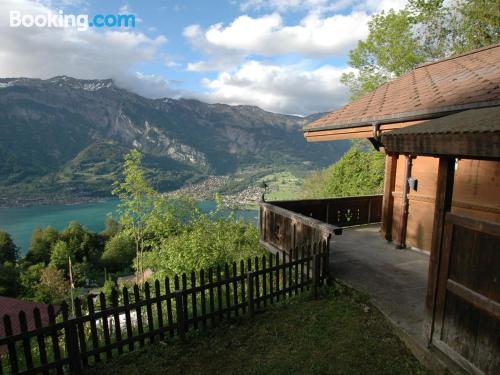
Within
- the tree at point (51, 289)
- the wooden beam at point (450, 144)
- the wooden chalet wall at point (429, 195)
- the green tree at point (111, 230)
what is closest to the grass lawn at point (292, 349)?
the wooden beam at point (450, 144)

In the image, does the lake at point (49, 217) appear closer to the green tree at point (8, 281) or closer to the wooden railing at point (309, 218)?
the green tree at point (8, 281)

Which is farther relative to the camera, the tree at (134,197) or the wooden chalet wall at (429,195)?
the tree at (134,197)

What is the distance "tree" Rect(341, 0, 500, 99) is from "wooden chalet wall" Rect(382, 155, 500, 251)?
12947mm

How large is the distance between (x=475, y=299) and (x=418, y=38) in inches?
785

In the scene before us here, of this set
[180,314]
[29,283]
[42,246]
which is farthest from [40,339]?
[42,246]

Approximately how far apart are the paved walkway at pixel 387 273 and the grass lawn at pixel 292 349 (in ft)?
0.89

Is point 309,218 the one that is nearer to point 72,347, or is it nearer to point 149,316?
point 149,316

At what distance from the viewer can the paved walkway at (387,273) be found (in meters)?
4.77

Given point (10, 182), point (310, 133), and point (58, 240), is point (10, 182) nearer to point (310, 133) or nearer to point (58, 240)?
point (58, 240)

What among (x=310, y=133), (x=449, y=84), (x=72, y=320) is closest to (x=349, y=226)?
(x=310, y=133)

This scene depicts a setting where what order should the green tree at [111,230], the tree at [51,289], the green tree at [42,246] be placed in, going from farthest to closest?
the green tree at [111,230] → the green tree at [42,246] → the tree at [51,289]

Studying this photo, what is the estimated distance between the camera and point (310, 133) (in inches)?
349

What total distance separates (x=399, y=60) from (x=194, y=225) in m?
16.1

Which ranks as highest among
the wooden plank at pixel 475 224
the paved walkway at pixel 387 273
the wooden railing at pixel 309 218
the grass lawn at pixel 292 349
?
the wooden plank at pixel 475 224
